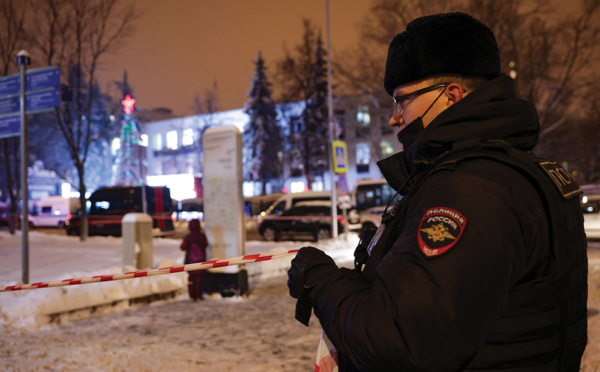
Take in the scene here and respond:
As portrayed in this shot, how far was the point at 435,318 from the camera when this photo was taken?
1.16 m

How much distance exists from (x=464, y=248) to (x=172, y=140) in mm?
55876

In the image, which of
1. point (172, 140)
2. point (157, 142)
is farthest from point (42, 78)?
point (157, 142)

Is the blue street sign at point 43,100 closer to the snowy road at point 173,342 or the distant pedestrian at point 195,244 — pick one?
the distant pedestrian at point 195,244

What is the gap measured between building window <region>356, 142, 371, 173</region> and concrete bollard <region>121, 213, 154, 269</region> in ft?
127

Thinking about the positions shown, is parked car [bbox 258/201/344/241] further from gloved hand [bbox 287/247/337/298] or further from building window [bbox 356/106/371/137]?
building window [bbox 356/106/371/137]

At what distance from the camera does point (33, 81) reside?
8.18 m

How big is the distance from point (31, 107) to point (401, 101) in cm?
833

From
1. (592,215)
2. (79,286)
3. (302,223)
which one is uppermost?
(592,215)

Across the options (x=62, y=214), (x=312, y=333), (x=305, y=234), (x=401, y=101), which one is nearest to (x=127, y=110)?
(x=305, y=234)

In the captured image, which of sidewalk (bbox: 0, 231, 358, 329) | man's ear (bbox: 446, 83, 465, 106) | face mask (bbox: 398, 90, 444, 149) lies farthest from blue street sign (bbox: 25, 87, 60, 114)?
man's ear (bbox: 446, 83, 465, 106)

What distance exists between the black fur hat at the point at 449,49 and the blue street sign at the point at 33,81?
7.92m

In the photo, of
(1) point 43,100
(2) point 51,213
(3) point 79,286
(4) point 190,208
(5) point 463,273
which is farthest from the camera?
(4) point 190,208

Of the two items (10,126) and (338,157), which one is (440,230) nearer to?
(10,126)

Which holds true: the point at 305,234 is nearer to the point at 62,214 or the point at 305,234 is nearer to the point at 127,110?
the point at 127,110
